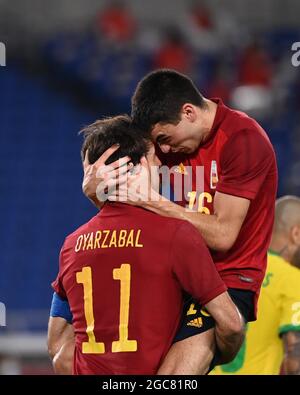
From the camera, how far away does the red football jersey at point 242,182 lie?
4.57 m

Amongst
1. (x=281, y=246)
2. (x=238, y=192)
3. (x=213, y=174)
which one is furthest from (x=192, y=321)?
A: (x=281, y=246)

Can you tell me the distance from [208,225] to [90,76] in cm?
961

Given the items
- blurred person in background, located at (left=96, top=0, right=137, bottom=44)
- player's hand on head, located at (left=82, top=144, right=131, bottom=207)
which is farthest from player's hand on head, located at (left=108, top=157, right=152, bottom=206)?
blurred person in background, located at (left=96, top=0, right=137, bottom=44)

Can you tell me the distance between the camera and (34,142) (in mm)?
13445

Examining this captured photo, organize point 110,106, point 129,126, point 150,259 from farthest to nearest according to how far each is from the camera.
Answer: point 110,106 → point 129,126 → point 150,259

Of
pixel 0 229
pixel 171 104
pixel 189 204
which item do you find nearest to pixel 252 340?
pixel 189 204

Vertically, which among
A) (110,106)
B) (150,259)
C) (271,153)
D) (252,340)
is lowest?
(252,340)

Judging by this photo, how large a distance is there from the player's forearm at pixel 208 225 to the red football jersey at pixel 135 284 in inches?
7.3

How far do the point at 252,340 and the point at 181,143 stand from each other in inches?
60.6

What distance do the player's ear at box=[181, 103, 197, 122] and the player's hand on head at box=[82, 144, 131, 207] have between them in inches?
20.4

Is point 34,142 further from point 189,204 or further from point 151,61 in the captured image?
point 189,204

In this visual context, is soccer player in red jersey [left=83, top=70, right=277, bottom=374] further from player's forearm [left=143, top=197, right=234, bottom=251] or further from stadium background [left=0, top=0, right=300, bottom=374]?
stadium background [left=0, top=0, right=300, bottom=374]

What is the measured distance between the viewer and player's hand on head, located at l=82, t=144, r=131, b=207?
4238mm

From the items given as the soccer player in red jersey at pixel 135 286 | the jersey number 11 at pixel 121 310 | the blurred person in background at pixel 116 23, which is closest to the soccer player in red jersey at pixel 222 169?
the soccer player in red jersey at pixel 135 286
